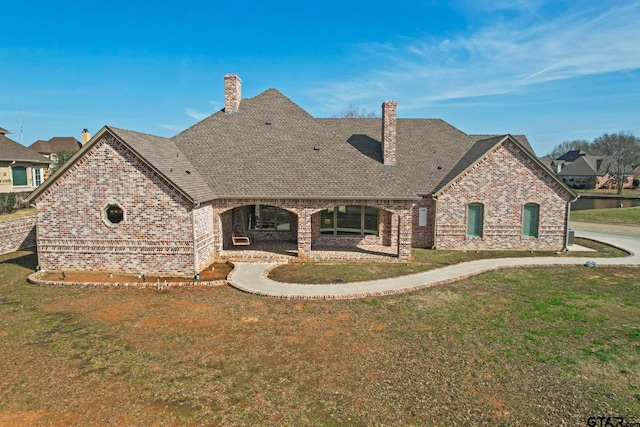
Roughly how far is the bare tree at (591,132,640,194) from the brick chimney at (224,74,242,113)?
76860 mm

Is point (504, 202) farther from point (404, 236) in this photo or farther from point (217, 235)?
point (217, 235)

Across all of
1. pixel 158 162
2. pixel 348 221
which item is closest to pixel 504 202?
pixel 348 221

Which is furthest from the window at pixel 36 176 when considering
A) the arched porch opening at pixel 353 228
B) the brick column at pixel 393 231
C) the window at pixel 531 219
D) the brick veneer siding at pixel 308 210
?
the window at pixel 531 219

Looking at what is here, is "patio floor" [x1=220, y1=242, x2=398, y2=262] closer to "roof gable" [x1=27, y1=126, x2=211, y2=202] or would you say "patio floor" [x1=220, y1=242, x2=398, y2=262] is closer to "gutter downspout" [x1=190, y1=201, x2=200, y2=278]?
"gutter downspout" [x1=190, y1=201, x2=200, y2=278]

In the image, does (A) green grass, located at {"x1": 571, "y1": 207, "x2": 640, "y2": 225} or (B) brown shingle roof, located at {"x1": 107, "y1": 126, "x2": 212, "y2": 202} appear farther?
(A) green grass, located at {"x1": 571, "y1": 207, "x2": 640, "y2": 225}

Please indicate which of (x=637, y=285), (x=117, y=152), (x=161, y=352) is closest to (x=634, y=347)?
(x=637, y=285)

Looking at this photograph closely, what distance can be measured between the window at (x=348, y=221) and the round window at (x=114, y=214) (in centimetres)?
1019

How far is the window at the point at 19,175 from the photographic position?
99.1 feet

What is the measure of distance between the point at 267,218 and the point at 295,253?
3836mm

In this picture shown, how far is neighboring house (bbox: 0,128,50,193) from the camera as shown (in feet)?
95.5

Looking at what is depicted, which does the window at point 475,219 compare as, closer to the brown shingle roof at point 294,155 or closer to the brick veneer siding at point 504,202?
the brick veneer siding at point 504,202

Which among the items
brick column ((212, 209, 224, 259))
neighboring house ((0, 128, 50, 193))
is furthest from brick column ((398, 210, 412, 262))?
neighboring house ((0, 128, 50, 193))

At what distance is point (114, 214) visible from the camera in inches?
610

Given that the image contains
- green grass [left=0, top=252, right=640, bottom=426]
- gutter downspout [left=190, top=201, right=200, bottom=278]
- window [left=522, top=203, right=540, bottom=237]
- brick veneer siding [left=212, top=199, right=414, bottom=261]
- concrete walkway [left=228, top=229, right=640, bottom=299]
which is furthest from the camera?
window [left=522, top=203, right=540, bottom=237]
